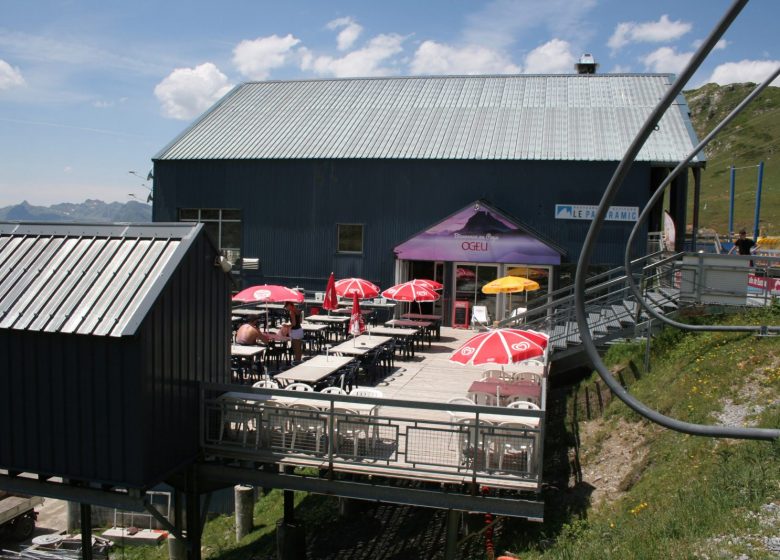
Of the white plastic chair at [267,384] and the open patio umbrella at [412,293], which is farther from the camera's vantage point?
the open patio umbrella at [412,293]

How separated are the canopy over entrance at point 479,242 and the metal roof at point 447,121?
242 cm

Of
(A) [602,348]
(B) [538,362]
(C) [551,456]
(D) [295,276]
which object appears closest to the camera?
(C) [551,456]

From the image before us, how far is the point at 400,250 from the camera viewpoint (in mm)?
24484

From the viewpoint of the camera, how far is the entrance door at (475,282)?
24016 mm

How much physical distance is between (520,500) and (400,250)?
51.3ft

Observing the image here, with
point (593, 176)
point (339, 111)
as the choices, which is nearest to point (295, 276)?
point (339, 111)

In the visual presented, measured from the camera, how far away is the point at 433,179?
81.6 ft

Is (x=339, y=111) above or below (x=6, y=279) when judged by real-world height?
above

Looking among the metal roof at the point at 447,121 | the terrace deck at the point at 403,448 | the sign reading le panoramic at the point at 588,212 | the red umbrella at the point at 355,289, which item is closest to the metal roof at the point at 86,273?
the terrace deck at the point at 403,448

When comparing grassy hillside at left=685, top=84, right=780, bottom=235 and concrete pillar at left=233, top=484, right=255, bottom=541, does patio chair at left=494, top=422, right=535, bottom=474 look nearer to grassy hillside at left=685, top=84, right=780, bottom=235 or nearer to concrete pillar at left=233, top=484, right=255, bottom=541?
concrete pillar at left=233, top=484, right=255, bottom=541

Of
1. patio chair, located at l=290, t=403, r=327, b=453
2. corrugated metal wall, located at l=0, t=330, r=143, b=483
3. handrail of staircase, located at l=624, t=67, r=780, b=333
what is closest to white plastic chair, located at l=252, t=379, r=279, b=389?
patio chair, located at l=290, t=403, r=327, b=453

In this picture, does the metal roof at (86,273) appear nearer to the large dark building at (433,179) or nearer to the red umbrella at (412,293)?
the red umbrella at (412,293)

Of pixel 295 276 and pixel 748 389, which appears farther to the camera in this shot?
pixel 295 276

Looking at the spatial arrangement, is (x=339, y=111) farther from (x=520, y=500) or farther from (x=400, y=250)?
(x=520, y=500)
